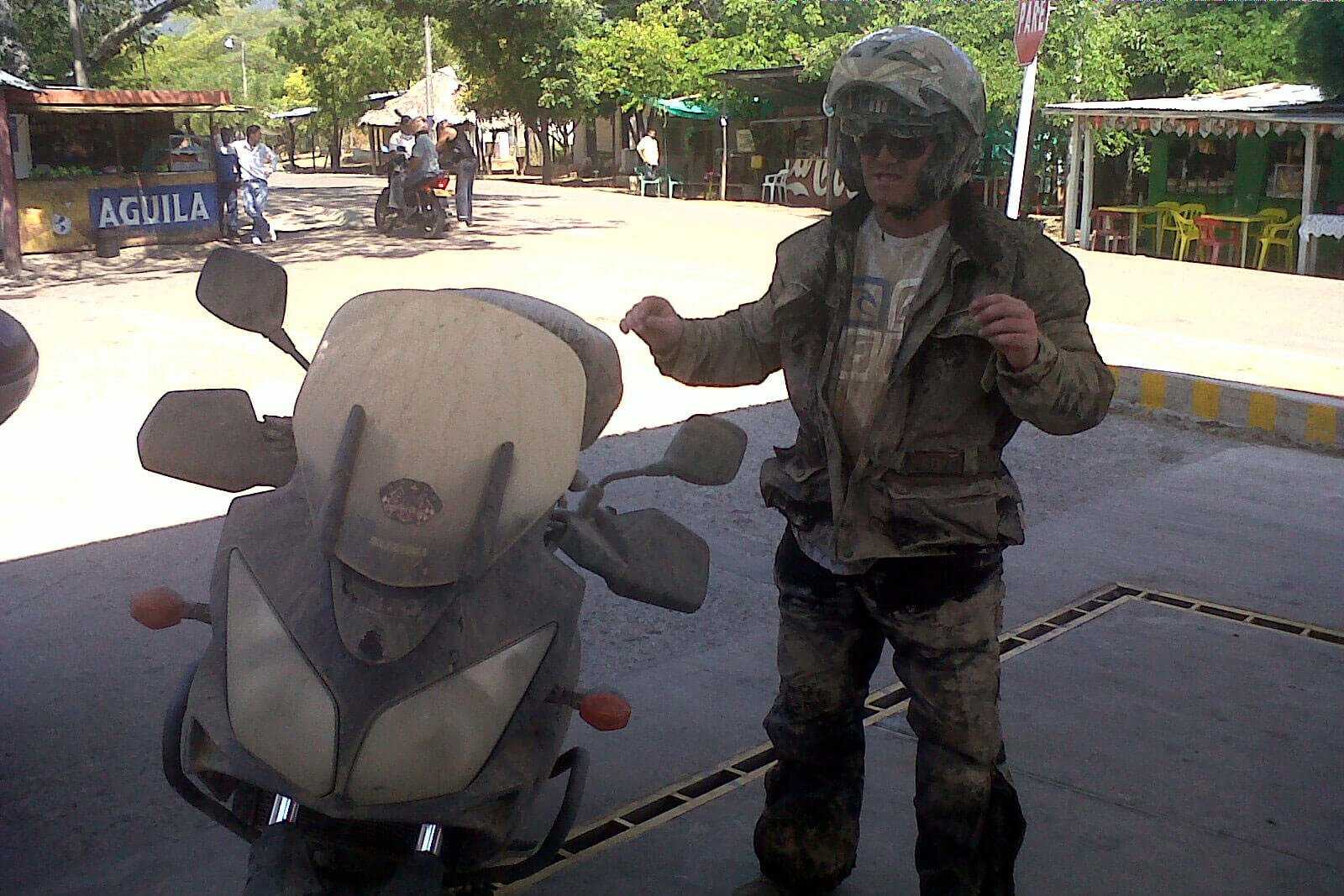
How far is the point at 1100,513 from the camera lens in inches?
241

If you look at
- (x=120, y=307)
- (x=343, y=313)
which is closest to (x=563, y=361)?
(x=343, y=313)

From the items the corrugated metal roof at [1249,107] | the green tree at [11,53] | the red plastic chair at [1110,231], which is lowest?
the red plastic chair at [1110,231]

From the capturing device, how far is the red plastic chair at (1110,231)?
19.8m

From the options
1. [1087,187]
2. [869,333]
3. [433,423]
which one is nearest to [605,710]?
[433,423]

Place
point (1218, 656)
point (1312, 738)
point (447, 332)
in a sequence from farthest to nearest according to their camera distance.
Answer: point (1218, 656)
point (1312, 738)
point (447, 332)

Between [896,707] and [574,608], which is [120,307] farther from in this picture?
[574,608]

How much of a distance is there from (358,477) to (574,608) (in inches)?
17.5

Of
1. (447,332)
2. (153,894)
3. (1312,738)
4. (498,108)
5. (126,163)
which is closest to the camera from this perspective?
(447,332)

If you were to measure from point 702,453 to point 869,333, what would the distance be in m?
0.40

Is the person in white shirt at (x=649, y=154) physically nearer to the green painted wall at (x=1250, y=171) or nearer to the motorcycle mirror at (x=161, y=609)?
the green painted wall at (x=1250, y=171)

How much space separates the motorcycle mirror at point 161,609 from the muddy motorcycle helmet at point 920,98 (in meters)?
1.46

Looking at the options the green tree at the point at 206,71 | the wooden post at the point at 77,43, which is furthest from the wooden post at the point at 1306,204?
the green tree at the point at 206,71

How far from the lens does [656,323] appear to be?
2.71 meters

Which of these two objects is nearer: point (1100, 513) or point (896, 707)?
point (896, 707)
